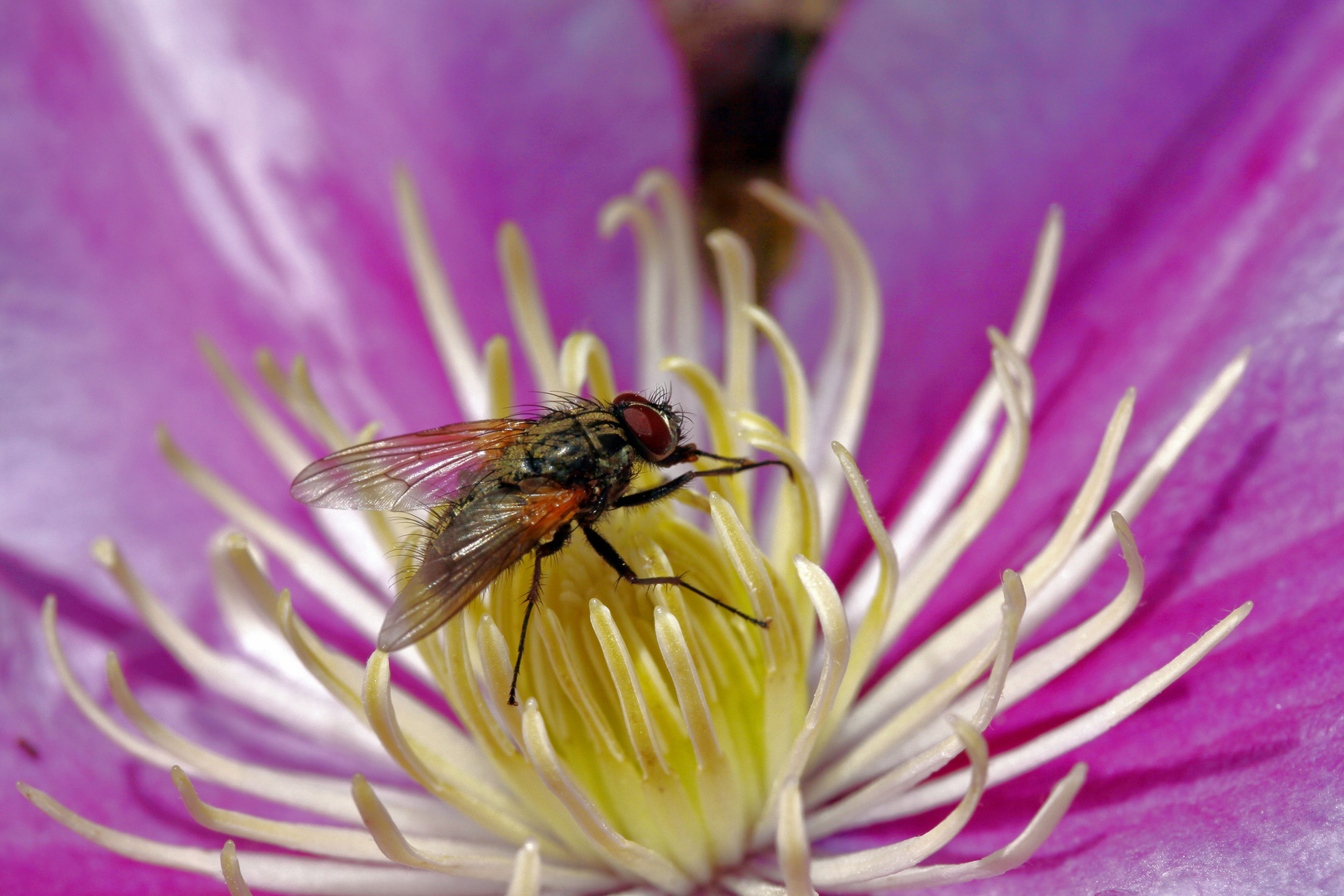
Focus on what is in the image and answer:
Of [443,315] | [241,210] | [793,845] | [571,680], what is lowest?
[793,845]

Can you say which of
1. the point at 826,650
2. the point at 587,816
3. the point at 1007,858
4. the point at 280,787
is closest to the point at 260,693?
the point at 280,787

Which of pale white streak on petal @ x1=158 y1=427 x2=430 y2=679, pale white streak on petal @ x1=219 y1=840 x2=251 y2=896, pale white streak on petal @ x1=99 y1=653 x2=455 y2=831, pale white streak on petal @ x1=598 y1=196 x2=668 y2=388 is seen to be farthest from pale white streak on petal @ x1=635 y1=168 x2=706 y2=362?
pale white streak on petal @ x1=219 y1=840 x2=251 y2=896

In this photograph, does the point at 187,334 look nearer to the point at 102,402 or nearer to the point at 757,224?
the point at 102,402

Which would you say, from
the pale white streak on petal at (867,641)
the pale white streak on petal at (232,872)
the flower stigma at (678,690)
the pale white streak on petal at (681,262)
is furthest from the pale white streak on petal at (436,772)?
the pale white streak on petal at (681,262)

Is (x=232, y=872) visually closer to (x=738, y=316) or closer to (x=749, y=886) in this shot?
(x=749, y=886)

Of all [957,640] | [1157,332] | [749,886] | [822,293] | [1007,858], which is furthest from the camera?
[822,293]

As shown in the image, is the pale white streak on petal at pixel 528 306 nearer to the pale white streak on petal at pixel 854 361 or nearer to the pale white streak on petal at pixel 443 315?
the pale white streak on petal at pixel 443 315

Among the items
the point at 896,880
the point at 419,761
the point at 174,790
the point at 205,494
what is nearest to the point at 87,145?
the point at 205,494
